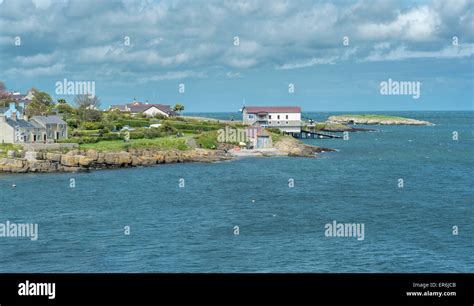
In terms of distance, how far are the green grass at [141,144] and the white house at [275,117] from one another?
18.4 m

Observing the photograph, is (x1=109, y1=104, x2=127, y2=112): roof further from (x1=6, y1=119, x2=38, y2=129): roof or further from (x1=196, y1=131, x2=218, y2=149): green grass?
(x1=6, y1=119, x2=38, y2=129): roof

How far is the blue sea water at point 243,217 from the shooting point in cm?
1622

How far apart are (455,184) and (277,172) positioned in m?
11.3

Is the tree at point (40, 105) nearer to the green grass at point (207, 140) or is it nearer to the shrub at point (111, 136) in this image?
the shrub at point (111, 136)

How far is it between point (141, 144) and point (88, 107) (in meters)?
17.5

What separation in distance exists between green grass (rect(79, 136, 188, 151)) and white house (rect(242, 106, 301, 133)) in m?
18.4

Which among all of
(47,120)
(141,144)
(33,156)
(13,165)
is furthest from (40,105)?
(13,165)

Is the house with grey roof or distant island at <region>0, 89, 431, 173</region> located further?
the house with grey roof

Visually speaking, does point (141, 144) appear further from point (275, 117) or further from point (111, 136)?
point (275, 117)

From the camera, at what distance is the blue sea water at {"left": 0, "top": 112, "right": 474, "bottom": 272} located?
16.2m

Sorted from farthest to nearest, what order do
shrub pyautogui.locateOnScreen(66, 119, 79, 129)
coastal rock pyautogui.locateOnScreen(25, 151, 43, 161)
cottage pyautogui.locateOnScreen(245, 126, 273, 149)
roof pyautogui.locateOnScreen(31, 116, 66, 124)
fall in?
cottage pyautogui.locateOnScreen(245, 126, 273, 149)
shrub pyautogui.locateOnScreen(66, 119, 79, 129)
roof pyautogui.locateOnScreen(31, 116, 66, 124)
coastal rock pyautogui.locateOnScreen(25, 151, 43, 161)

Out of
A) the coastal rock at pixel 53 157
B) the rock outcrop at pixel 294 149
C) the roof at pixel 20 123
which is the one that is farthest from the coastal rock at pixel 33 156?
the rock outcrop at pixel 294 149

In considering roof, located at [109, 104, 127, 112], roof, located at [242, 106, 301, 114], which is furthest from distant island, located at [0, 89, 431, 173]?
roof, located at [109, 104, 127, 112]

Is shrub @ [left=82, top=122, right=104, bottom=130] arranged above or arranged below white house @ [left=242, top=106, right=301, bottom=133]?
below
